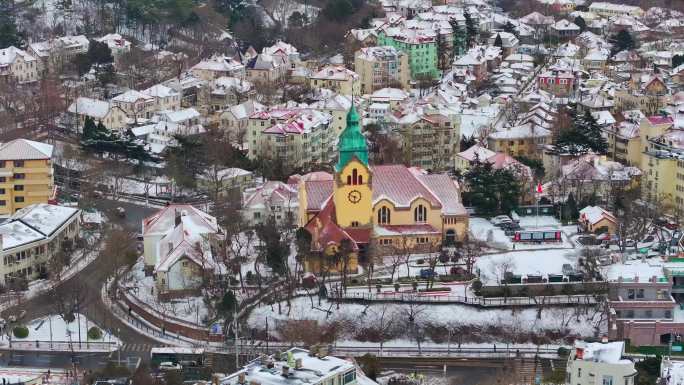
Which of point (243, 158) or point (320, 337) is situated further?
point (243, 158)

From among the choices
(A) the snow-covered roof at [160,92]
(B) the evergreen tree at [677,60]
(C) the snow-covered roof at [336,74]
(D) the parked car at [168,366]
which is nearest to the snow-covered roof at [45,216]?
(D) the parked car at [168,366]

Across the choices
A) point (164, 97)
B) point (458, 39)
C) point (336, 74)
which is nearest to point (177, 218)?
point (164, 97)

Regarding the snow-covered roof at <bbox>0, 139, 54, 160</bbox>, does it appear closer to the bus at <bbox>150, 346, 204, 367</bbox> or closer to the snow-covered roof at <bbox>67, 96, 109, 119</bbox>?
the snow-covered roof at <bbox>67, 96, 109, 119</bbox>

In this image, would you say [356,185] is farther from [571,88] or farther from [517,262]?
[571,88]

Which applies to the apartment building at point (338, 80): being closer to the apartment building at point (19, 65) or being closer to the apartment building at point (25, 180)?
the apartment building at point (19, 65)

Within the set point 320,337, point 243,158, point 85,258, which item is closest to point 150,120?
point 243,158

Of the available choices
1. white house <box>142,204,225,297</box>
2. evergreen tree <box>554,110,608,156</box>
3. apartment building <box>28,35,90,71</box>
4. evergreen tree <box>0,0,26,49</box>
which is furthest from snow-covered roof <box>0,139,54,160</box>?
evergreen tree <box>0,0,26,49</box>
